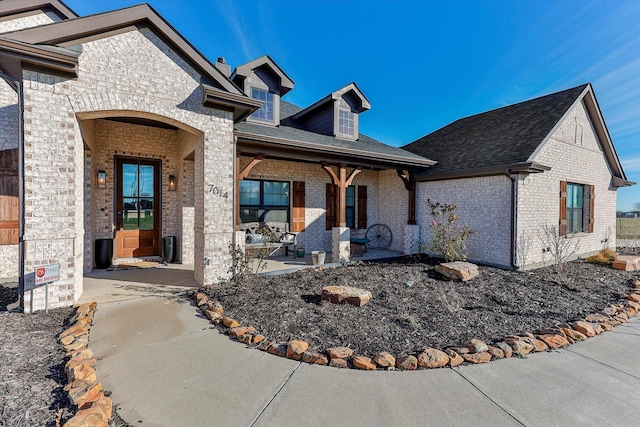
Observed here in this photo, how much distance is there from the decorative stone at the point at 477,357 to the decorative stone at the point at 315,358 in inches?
59.8

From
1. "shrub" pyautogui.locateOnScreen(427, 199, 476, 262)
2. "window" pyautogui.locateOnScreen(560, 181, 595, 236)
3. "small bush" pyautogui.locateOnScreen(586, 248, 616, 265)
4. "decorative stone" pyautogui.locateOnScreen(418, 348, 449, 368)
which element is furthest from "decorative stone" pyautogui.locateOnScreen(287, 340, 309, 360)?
"window" pyautogui.locateOnScreen(560, 181, 595, 236)

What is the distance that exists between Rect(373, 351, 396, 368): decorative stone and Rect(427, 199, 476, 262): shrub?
495cm

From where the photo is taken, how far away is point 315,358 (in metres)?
2.91

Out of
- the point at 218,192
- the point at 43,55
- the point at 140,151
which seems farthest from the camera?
the point at 140,151

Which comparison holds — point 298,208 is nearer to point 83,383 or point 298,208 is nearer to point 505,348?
point 505,348

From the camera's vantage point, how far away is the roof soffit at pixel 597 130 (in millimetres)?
7716

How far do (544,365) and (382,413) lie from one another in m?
2.05

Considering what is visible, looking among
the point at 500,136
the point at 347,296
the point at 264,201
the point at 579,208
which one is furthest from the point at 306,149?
the point at 579,208

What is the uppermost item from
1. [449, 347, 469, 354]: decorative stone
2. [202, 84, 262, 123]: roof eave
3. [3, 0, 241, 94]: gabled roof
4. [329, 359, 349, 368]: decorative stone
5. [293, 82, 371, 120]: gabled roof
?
[293, 82, 371, 120]: gabled roof

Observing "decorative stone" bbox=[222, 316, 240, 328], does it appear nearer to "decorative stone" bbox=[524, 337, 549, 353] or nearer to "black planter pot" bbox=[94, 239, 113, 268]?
"decorative stone" bbox=[524, 337, 549, 353]

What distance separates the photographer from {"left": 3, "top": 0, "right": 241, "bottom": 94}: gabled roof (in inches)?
163

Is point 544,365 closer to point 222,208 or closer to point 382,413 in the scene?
point 382,413

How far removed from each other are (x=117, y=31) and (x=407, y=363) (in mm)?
6635

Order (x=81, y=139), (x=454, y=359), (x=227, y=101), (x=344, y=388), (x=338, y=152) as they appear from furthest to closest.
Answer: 1. (x=338, y=152)
2. (x=227, y=101)
3. (x=81, y=139)
4. (x=454, y=359)
5. (x=344, y=388)
